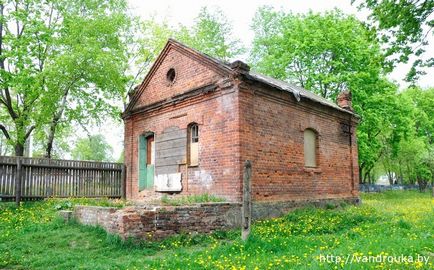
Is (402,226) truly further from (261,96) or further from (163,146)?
(163,146)

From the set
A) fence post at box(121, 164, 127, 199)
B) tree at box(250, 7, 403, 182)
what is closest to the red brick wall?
fence post at box(121, 164, 127, 199)

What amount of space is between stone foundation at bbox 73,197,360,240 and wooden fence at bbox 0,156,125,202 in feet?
16.4

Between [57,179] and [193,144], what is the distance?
6.24m

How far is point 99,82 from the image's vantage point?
1903 centimetres

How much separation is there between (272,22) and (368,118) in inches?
591

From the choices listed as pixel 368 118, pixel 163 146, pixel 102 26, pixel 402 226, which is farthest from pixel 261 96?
pixel 368 118

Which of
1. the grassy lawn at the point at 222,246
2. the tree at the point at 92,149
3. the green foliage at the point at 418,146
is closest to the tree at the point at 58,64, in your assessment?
the grassy lawn at the point at 222,246

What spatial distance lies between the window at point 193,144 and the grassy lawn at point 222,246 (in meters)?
3.47

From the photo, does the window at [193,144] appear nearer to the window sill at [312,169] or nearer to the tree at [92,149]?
the window sill at [312,169]

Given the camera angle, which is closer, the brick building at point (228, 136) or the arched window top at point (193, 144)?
the brick building at point (228, 136)

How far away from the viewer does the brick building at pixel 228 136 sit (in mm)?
11805

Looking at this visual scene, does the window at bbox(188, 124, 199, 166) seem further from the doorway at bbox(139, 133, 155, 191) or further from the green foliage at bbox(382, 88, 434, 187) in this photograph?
the green foliage at bbox(382, 88, 434, 187)

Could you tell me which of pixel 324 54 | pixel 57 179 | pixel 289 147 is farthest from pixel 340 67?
pixel 57 179

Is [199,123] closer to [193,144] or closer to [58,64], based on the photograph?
[193,144]
